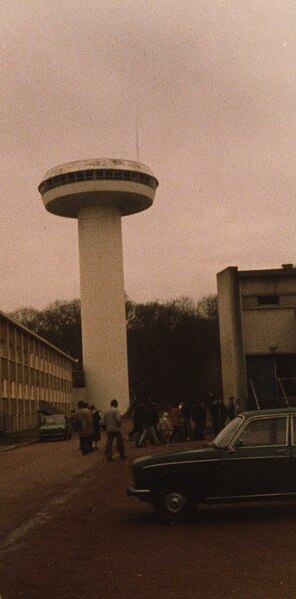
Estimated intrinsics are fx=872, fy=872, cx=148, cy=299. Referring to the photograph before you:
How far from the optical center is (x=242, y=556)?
8383 mm

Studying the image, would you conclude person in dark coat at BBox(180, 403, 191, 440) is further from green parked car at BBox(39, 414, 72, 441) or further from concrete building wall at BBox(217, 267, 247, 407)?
green parked car at BBox(39, 414, 72, 441)

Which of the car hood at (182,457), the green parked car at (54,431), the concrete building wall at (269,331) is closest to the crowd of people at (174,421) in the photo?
the concrete building wall at (269,331)

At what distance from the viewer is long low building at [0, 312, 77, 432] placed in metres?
52.2

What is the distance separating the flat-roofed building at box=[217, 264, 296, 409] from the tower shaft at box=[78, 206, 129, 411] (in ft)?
162

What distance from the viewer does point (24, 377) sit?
60.0 m

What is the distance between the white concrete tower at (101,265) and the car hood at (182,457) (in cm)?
6895

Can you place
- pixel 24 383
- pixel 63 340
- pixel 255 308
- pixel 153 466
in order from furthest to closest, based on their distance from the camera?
pixel 63 340
pixel 24 383
pixel 255 308
pixel 153 466

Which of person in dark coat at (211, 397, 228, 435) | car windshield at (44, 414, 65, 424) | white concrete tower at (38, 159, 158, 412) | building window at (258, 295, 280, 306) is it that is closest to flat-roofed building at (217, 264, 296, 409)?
building window at (258, 295, 280, 306)

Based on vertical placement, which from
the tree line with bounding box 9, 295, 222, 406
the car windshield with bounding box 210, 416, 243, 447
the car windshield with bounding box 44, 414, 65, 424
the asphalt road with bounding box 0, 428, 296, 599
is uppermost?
the tree line with bounding box 9, 295, 222, 406

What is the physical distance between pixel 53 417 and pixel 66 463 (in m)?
20.5

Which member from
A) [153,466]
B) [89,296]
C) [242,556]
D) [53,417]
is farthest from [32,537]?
[89,296]

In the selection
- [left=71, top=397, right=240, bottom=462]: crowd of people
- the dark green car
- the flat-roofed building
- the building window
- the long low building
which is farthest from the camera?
the long low building

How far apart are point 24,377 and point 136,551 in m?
51.8

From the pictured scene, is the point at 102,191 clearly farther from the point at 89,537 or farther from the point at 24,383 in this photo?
the point at 89,537
